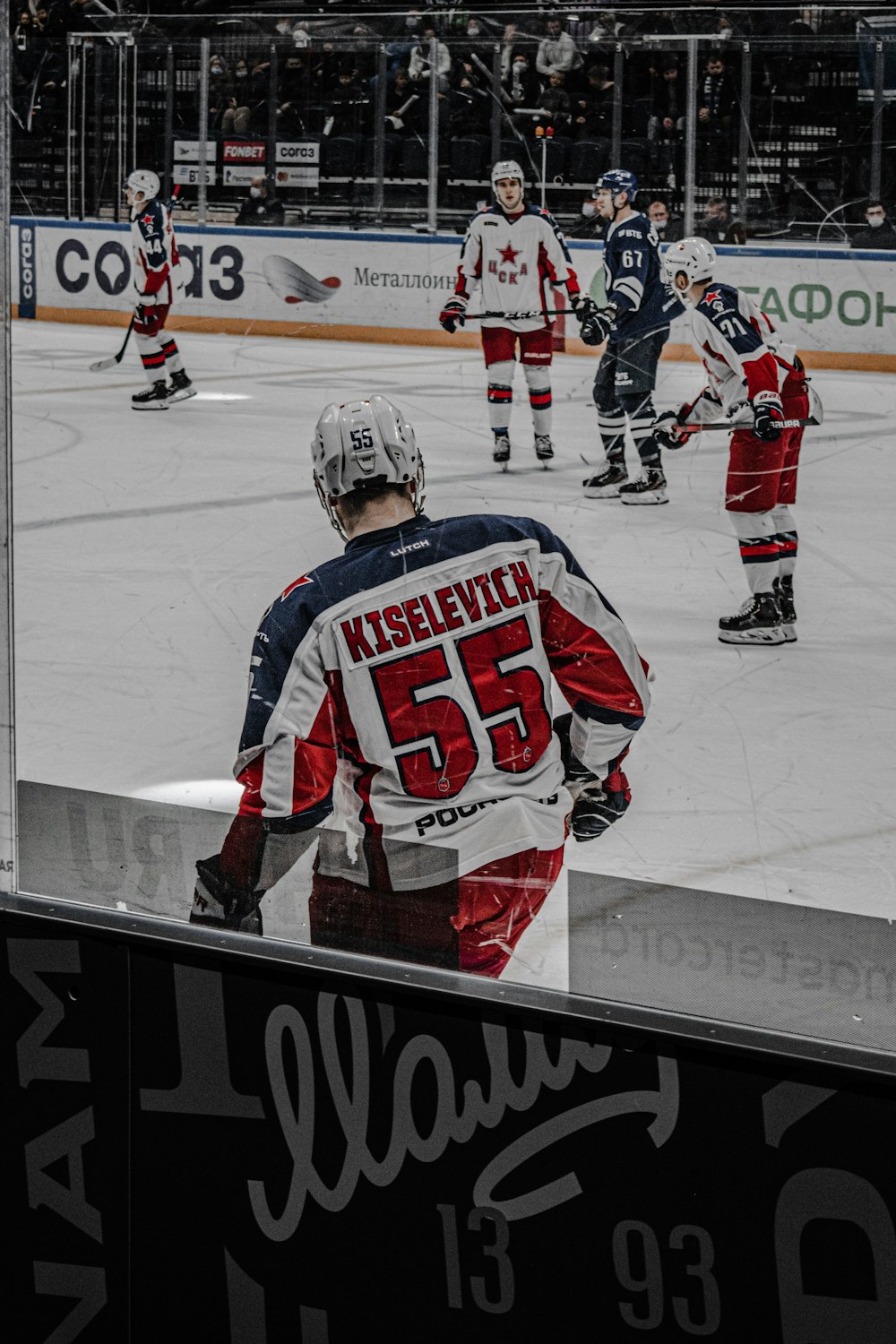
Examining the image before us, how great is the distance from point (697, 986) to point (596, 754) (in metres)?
0.23

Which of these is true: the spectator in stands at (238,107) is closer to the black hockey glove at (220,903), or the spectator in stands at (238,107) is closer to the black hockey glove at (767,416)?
the black hockey glove at (767,416)

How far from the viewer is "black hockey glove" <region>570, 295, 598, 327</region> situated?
109 cm

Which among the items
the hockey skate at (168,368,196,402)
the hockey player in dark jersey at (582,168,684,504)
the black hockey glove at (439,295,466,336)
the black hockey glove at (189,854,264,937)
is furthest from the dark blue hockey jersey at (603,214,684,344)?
the black hockey glove at (189,854,264,937)

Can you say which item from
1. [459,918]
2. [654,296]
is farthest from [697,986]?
[654,296]

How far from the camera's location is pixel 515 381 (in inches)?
45.6

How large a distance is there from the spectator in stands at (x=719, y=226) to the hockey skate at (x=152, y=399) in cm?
40

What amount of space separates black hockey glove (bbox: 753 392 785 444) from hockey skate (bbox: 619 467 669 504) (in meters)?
0.07

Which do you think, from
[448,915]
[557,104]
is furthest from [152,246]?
[448,915]

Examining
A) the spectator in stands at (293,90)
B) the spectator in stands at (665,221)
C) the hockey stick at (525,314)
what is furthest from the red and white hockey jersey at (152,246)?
the spectator in stands at (665,221)

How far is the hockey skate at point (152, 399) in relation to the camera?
1.24m

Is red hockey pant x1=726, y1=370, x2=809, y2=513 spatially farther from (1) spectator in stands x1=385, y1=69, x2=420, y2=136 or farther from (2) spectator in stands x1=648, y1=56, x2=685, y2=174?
(1) spectator in stands x1=385, y1=69, x2=420, y2=136

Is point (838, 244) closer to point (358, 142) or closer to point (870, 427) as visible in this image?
point (870, 427)

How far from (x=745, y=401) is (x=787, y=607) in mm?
385

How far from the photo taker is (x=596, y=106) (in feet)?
3.39
